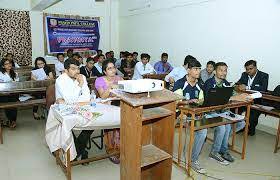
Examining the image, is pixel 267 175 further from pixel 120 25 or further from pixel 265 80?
pixel 120 25

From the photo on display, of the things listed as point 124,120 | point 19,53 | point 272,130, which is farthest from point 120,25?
point 124,120

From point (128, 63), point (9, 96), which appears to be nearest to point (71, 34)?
point (128, 63)

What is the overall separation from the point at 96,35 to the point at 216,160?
20.5 feet

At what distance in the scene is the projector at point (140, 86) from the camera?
1.80m

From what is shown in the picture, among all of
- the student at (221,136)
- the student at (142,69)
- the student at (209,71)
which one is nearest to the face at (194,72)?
the student at (221,136)

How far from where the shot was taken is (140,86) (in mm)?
1814

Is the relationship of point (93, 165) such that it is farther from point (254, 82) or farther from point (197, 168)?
point (254, 82)

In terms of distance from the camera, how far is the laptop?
2.50 meters

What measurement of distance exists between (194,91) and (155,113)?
1.09 meters

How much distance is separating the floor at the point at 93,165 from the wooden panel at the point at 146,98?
3.66ft

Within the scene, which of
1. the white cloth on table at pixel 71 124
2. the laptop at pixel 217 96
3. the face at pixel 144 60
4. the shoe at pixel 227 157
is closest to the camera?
the white cloth on table at pixel 71 124

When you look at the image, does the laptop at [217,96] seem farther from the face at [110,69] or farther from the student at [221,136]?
the face at [110,69]

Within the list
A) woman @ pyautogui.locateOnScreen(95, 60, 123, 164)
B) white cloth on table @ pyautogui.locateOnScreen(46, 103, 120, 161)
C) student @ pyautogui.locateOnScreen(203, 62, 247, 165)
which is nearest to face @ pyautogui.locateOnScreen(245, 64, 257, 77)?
student @ pyautogui.locateOnScreen(203, 62, 247, 165)

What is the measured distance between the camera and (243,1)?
4.41m
